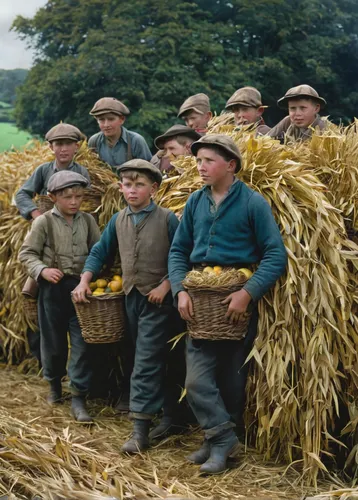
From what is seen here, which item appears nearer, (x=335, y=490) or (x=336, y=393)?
(x=335, y=490)

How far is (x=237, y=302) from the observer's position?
178 inches

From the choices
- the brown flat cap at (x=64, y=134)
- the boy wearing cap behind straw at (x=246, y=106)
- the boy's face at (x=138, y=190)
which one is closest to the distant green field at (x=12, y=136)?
the brown flat cap at (x=64, y=134)

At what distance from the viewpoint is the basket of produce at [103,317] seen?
529 cm

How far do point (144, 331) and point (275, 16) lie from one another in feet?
62.5

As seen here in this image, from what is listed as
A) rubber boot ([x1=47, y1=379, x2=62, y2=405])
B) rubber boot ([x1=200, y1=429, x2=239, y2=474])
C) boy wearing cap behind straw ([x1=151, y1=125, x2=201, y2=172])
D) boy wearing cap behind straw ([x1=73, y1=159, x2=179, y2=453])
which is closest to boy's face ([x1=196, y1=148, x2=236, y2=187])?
boy wearing cap behind straw ([x1=73, y1=159, x2=179, y2=453])

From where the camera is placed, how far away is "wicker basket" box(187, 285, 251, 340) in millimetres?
4547

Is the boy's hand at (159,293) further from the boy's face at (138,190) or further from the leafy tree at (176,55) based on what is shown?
the leafy tree at (176,55)

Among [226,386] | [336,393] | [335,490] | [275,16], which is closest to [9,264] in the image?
[226,386]

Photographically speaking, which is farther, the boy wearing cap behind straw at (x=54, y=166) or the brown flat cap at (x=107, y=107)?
the brown flat cap at (x=107, y=107)

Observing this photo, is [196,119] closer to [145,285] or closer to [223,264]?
[145,285]

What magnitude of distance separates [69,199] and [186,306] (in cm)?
164

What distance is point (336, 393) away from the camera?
4855 mm

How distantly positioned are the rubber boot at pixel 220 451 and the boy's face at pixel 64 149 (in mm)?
2927

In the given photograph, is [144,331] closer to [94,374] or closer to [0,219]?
[94,374]
